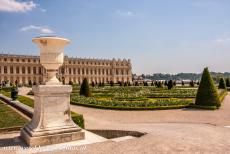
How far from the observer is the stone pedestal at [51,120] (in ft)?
18.1

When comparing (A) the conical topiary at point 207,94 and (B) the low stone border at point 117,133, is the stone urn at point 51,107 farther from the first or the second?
(A) the conical topiary at point 207,94

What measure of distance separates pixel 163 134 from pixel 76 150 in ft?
8.17

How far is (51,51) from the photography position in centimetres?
579

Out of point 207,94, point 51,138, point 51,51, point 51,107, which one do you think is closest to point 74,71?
point 207,94

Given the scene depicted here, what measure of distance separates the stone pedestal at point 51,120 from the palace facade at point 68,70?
→ 6866 cm

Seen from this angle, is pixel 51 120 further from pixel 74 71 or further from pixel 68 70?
pixel 74 71

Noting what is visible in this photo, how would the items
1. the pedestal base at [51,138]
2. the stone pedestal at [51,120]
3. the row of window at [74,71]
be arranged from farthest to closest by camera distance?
1. the row of window at [74,71]
2. the stone pedestal at [51,120]
3. the pedestal base at [51,138]

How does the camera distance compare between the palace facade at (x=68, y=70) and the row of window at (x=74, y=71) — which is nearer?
the palace facade at (x=68, y=70)

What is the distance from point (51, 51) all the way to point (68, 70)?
78321 millimetres

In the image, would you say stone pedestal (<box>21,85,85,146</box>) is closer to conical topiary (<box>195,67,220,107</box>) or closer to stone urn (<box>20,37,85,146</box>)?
stone urn (<box>20,37,85,146</box>)

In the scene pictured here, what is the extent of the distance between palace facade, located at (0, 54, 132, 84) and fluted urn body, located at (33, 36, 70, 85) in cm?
6858

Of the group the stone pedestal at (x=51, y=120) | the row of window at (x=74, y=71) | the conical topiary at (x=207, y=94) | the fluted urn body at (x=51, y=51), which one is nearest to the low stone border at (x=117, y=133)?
the stone pedestal at (x=51, y=120)

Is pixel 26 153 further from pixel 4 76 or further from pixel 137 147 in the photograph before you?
pixel 4 76

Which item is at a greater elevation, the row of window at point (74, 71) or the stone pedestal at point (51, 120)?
the row of window at point (74, 71)
